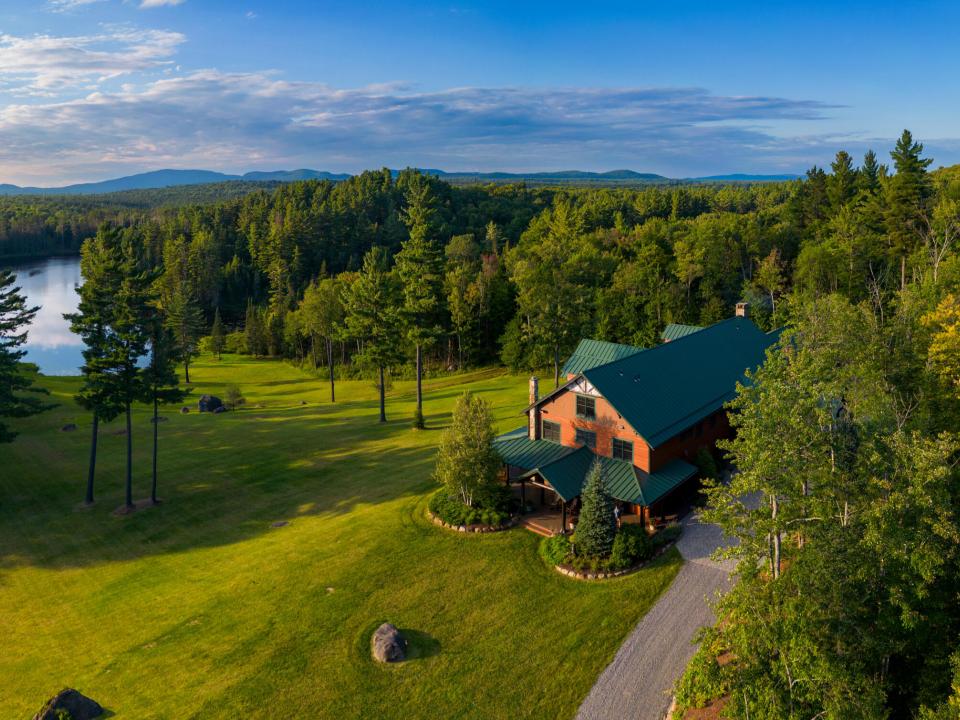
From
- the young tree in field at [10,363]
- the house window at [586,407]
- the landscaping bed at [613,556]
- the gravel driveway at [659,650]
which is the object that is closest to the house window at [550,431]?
the house window at [586,407]

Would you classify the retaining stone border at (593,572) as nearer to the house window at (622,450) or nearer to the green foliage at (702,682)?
the house window at (622,450)

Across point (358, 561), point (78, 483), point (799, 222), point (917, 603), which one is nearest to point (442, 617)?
point (358, 561)

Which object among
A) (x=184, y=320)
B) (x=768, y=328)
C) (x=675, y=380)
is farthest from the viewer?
(x=184, y=320)

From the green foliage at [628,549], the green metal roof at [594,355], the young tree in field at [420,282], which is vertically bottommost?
the green foliage at [628,549]

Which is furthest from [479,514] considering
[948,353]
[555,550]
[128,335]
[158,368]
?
[128,335]

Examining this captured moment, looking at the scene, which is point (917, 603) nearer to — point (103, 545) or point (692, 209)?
point (103, 545)

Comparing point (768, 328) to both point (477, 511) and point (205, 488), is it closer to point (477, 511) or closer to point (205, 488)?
point (477, 511)
